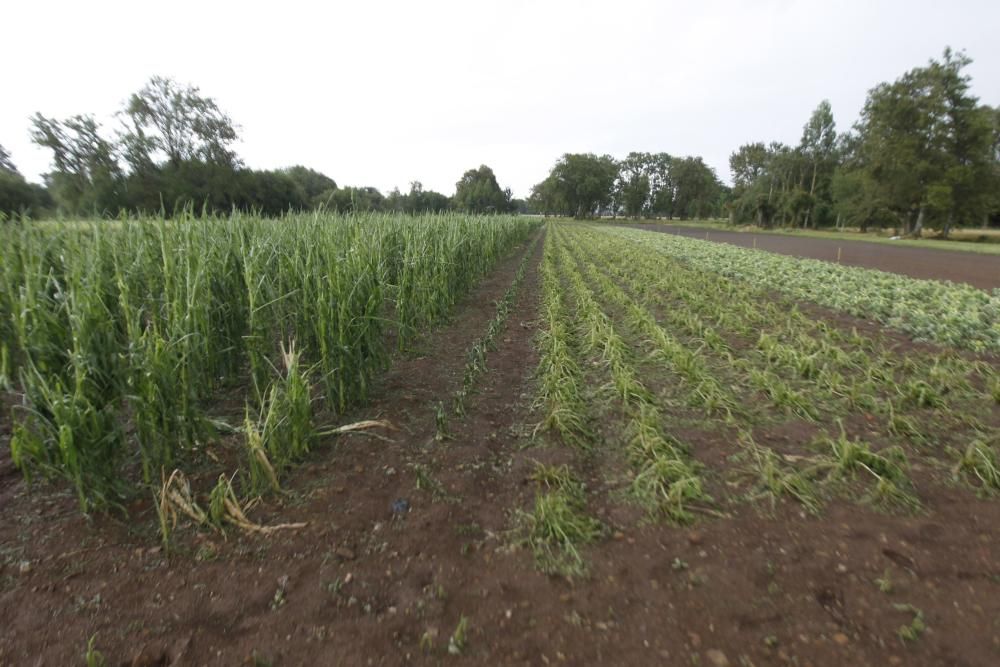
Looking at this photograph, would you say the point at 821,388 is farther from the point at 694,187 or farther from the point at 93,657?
the point at 694,187

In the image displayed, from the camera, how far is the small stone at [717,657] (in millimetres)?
1663

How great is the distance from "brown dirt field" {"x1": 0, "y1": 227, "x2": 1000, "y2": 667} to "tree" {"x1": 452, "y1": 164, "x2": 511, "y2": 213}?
38926mm

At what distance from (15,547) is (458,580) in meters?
2.08

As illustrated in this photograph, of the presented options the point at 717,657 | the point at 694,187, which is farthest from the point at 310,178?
the point at 694,187

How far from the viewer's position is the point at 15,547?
2.09m

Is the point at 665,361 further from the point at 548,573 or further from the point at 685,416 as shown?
the point at 548,573

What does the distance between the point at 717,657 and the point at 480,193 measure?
6931cm

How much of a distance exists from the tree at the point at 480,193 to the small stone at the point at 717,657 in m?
39.7

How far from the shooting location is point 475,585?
2045 mm

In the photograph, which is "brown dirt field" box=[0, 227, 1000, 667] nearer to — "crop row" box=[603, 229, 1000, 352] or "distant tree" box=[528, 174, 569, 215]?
"crop row" box=[603, 229, 1000, 352]

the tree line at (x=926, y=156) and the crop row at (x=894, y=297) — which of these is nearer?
the crop row at (x=894, y=297)

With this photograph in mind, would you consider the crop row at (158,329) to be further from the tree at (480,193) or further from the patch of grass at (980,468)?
the tree at (480,193)

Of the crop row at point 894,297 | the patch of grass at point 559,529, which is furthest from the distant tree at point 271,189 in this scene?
the patch of grass at point 559,529

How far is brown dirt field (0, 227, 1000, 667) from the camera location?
5.59 ft
